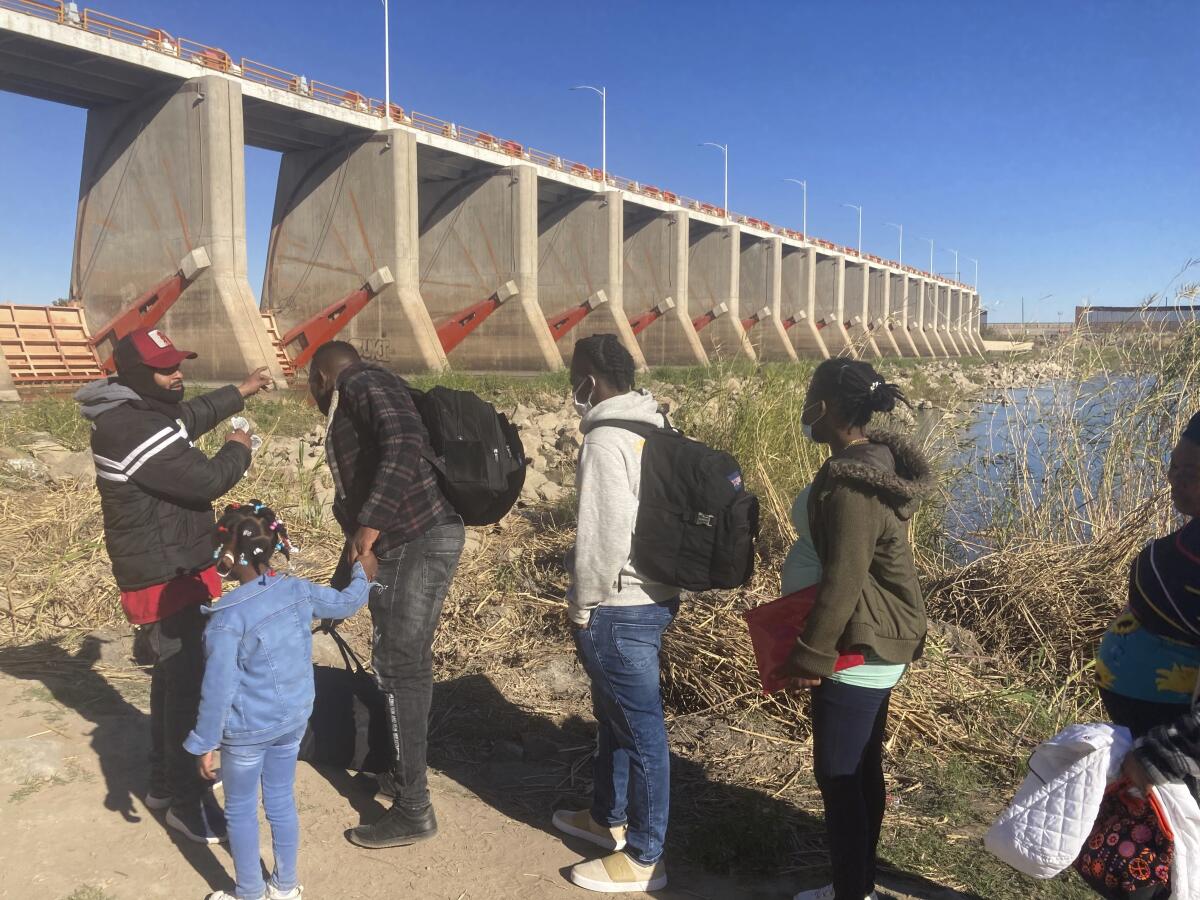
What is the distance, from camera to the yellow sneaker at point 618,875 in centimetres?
293

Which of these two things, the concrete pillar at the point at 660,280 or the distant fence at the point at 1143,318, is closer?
the distant fence at the point at 1143,318

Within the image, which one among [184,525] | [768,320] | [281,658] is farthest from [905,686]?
[768,320]

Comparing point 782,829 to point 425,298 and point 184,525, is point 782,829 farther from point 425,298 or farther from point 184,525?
point 425,298

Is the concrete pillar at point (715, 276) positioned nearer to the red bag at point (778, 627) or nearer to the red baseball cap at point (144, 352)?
the red baseball cap at point (144, 352)

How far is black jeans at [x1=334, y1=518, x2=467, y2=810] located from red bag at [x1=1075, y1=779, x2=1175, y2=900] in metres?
2.05

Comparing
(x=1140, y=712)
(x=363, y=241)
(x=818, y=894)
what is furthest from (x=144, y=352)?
(x=363, y=241)

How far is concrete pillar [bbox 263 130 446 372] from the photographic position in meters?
24.2

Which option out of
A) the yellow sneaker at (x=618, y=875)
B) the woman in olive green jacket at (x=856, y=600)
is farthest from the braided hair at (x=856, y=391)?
the yellow sneaker at (x=618, y=875)

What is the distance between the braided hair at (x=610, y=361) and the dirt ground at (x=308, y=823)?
5.57 feet

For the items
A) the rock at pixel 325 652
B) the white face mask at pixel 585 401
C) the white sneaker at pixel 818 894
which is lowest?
the white sneaker at pixel 818 894

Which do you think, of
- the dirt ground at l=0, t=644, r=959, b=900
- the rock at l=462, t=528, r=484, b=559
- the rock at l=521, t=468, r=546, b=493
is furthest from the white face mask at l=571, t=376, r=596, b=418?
the rock at l=521, t=468, r=546, b=493

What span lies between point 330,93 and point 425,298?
8518 millimetres

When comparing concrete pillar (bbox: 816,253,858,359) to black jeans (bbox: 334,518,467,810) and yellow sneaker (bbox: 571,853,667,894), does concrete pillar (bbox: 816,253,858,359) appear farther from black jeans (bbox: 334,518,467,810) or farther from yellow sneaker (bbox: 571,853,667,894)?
yellow sneaker (bbox: 571,853,667,894)

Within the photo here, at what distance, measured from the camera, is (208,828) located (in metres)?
3.14
